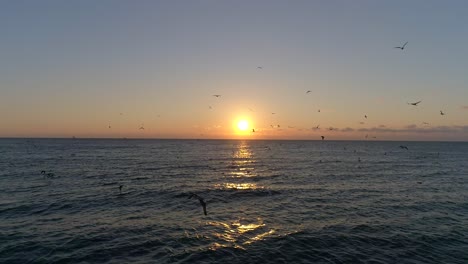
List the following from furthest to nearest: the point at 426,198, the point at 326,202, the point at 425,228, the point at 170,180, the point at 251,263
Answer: the point at 170,180 → the point at 426,198 → the point at 326,202 → the point at 425,228 → the point at 251,263

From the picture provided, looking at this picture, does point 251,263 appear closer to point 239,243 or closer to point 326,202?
point 239,243

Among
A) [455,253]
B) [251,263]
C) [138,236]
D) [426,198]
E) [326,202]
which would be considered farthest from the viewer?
[426,198]

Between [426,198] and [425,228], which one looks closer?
[425,228]

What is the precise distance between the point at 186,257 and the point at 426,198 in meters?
34.5

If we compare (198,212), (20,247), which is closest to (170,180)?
(198,212)

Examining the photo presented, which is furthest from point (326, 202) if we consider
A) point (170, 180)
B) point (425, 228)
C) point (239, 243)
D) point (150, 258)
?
point (170, 180)

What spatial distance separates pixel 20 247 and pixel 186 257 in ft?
39.2

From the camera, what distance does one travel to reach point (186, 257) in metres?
22.0

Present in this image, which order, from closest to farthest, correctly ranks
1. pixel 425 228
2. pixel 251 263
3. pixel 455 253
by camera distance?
pixel 251 263 → pixel 455 253 → pixel 425 228

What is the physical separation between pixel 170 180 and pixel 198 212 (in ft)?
78.4

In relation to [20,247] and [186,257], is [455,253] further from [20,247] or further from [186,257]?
[20,247]

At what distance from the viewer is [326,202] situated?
39.0 meters

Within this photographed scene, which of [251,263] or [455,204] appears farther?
[455,204]

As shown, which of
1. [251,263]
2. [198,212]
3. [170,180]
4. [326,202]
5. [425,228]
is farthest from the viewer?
[170,180]
